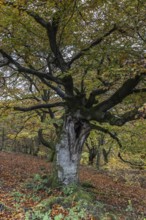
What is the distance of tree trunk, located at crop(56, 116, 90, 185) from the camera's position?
1060 centimetres

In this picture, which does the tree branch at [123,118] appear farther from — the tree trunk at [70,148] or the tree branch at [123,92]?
the tree trunk at [70,148]

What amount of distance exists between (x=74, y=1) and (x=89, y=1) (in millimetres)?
850

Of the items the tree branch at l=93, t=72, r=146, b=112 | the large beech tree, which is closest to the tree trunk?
the large beech tree

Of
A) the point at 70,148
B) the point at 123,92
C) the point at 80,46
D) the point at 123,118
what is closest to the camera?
the point at 123,92

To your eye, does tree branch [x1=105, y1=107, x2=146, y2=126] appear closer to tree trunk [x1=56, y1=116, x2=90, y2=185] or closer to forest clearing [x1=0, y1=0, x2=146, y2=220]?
forest clearing [x1=0, y1=0, x2=146, y2=220]

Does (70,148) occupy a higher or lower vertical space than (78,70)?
lower

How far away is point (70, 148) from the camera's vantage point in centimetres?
1078

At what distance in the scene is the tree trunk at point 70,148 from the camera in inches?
417

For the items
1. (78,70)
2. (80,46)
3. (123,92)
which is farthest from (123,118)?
(80,46)

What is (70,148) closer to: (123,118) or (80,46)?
(123,118)

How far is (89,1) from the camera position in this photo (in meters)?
9.05

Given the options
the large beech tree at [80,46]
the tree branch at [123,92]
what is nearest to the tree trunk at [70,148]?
the large beech tree at [80,46]

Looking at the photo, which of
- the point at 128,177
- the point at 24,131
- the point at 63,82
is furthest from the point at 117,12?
the point at 24,131

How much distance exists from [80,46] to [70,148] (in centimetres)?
464
